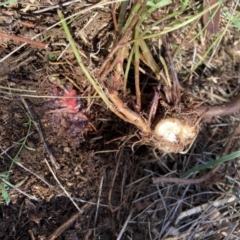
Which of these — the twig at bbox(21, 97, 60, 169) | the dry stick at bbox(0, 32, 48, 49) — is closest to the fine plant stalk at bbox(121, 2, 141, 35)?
the dry stick at bbox(0, 32, 48, 49)

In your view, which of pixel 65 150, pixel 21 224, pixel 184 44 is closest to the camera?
pixel 21 224

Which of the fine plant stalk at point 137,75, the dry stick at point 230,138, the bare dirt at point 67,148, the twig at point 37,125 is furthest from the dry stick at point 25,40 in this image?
the dry stick at point 230,138

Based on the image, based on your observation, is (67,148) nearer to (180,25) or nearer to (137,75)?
(137,75)

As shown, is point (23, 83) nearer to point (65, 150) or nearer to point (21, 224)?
point (65, 150)

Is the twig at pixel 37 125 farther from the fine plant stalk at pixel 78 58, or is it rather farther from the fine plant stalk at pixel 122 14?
Answer: the fine plant stalk at pixel 122 14

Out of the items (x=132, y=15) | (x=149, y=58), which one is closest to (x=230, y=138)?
(x=149, y=58)

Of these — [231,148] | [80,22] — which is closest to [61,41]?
[80,22]

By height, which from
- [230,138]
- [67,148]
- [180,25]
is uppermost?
[180,25]

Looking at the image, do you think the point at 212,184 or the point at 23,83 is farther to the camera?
the point at 212,184

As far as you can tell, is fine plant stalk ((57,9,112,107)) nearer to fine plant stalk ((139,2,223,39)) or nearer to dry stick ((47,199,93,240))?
fine plant stalk ((139,2,223,39))
